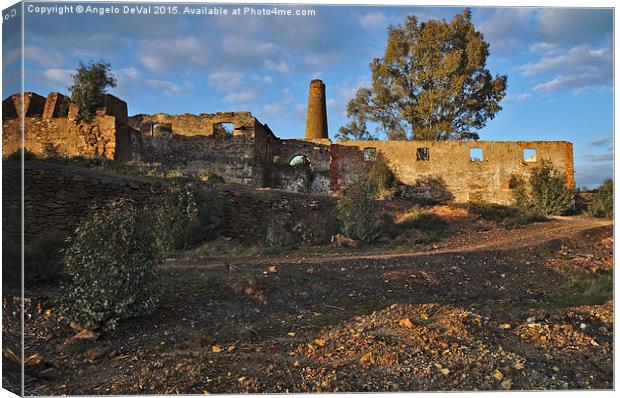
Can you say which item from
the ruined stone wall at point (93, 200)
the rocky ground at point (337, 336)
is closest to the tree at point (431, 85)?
the ruined stone wall at point (93, 200)

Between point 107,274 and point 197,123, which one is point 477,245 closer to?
point 107,274

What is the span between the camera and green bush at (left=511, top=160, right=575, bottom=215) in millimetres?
12108

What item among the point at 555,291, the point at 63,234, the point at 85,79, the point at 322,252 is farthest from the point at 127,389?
the point at 85,79

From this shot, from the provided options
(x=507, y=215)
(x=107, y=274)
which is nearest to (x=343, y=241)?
(x=107, y=274)

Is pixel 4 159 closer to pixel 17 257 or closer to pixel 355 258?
pixel 17 257

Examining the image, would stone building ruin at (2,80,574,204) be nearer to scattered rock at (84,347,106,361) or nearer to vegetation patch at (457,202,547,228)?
vegetation patch at (457,202,547,228)

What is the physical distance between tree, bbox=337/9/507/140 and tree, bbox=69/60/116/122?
12.2 meters

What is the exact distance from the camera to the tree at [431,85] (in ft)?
62.4

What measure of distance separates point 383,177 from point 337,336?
16144mm

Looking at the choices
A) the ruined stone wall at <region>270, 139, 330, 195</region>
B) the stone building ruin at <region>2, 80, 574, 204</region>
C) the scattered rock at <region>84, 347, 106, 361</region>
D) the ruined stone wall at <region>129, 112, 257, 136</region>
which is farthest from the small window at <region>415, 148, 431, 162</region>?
the scattered rock at <region>84, 347, 106, 361</region>

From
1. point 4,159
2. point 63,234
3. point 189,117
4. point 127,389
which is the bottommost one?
point 127,389

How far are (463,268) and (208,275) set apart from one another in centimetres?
404

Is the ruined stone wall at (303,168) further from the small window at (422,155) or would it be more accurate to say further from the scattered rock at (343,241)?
the scattered rock at (343,241)

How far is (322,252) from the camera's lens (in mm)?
8578
